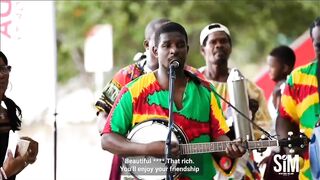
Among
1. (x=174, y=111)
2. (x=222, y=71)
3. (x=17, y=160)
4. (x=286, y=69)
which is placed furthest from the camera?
(x=286, y=69)

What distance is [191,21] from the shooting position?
11.4 meters

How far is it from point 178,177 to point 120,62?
815cm

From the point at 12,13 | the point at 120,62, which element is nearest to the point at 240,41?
the point at 120,62

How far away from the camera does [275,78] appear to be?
7.58m

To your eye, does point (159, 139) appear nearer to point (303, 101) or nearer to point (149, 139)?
point (149, 139)

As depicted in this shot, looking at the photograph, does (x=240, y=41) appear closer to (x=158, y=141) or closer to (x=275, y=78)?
(x=275, y=78)

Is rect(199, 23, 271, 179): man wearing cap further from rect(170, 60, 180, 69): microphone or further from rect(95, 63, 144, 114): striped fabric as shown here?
rect(170, 60, 180, 69): microphone

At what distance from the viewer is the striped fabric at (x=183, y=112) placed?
3.99 meters

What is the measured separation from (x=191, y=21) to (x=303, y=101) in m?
6.84

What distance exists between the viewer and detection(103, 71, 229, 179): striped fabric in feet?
13.1

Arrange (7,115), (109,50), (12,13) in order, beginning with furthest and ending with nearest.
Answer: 1. (109,50)
2. (12,13)
3. (7,115)

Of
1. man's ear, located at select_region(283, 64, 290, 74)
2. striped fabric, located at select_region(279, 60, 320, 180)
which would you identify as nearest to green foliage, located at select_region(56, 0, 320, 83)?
man's ear, located at select_region(283, 64, 290, 74)

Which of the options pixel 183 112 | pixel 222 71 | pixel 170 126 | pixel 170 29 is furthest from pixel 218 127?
pixel 222 71

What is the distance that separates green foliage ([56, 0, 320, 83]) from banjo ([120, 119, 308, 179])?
699 centimetres
